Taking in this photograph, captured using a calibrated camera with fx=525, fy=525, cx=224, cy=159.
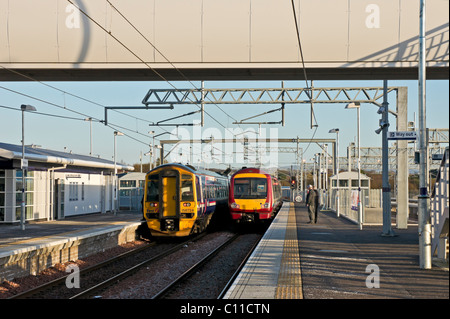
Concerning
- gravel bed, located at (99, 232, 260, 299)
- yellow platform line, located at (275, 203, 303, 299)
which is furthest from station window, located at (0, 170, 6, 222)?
yellow platform line, located at (275, 203, 303, 299)

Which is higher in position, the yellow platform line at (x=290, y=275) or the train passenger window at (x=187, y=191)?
the train passenger window at (x=187, y=191)

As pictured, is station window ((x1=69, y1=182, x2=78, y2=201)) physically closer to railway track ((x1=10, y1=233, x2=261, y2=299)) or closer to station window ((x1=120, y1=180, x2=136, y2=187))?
railway track ((x1=10, y1=233, x2=261, y2=299))

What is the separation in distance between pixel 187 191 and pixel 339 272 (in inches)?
393

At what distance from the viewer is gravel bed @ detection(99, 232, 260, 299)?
35.4 feet

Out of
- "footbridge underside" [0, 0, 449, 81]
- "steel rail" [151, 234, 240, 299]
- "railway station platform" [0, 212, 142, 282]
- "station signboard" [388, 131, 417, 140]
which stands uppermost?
"footbridge underside" [0, 0, 449, 81]

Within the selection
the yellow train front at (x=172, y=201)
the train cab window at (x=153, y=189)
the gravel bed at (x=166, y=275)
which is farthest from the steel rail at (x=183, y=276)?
the train cab window at (x=153, y=189)

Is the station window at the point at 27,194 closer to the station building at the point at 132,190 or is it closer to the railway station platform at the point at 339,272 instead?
the railway station platform at the point at 339,272

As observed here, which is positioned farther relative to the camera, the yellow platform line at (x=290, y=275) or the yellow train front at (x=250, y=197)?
the yellow train front at (x=250, y=197)

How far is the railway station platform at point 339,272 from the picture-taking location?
838 cm

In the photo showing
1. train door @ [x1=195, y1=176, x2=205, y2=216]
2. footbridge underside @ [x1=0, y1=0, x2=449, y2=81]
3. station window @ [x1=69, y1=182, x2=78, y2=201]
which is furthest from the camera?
station window @ [x1=69, y1=182, x2=78, y2=201]

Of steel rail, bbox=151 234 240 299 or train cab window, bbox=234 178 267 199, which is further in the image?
train cab window, bbox=234 178 267 199
